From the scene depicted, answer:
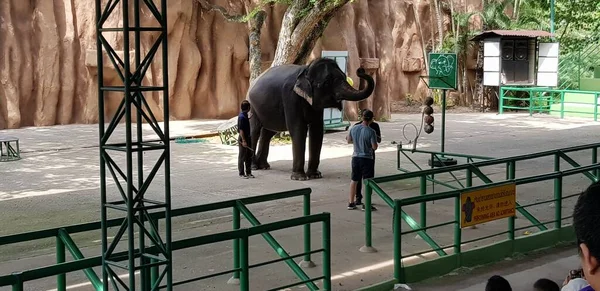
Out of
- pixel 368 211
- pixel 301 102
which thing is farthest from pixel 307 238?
pixel 301 102

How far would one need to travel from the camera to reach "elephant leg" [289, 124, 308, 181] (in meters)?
15.2

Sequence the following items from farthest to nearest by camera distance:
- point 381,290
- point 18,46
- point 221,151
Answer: point 18,46 → point 221,151 → point 381,290

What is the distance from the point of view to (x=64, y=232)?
6.59m

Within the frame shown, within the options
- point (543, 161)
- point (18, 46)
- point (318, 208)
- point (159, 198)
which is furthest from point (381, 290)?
point (18, 46)

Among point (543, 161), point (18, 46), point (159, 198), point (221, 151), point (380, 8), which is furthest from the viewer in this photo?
point (380, 8)

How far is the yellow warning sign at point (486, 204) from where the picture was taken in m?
8.69

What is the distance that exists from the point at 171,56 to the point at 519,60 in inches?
523

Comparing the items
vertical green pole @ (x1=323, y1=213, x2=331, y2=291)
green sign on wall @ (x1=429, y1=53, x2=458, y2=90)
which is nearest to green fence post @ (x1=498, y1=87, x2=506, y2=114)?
green sign on wall @ (x1=429, y1=53, x2=458, y2=90)

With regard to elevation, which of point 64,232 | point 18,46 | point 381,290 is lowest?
point 381,290

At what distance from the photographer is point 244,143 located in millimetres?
15078

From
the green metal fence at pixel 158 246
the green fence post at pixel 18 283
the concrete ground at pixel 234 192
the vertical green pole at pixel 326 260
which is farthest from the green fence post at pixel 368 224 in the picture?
the green fence post at pixel 18 283

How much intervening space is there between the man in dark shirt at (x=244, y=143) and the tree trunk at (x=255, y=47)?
818 cm

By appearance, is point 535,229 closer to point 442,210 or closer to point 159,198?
point 442,210

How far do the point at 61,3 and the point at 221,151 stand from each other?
1071 cm
